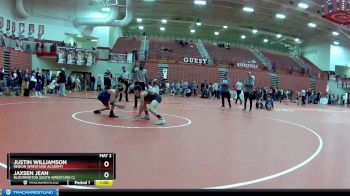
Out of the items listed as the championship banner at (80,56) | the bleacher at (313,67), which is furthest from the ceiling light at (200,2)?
the bleacher at (313,67)

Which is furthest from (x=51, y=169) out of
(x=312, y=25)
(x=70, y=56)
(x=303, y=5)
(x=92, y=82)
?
(x=312, y=25)

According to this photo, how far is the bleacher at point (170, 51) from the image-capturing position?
102 ft

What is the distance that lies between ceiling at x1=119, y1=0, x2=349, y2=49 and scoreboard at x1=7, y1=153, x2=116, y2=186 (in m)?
29.5

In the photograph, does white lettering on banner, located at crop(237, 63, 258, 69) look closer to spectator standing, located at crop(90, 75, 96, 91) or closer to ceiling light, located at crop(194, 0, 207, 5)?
ceiling light, located at crop(194, 0, 207, 5)

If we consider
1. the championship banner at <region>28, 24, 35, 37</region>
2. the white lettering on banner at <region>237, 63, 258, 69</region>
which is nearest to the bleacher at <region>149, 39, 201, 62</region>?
the white lettering on banner at <region>237, 63, 258, 69</region>

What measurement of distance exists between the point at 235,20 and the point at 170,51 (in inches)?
353

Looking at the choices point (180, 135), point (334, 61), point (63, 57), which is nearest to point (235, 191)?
point (180, 135)

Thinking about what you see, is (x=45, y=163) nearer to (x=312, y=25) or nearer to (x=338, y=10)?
(x=338, y=10)

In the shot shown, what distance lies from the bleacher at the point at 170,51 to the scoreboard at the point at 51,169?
29.0 metres

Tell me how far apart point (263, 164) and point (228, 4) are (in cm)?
2826

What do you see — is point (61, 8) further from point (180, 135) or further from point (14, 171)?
point (14, 171)

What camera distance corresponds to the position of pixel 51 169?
1631mm

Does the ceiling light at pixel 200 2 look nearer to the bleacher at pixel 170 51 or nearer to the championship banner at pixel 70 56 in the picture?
the bleacher at pixel 170 51

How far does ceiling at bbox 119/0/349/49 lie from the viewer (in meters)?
30.5
